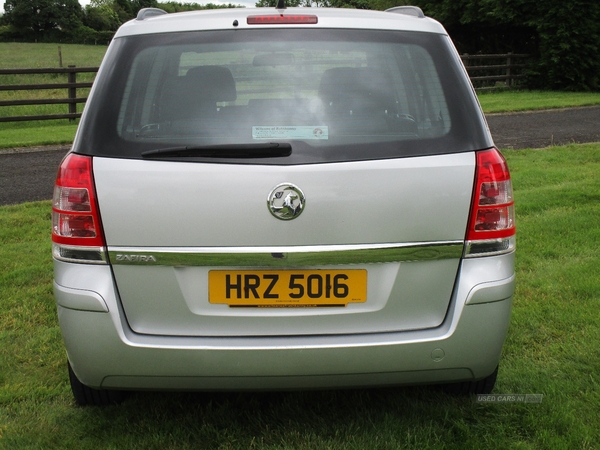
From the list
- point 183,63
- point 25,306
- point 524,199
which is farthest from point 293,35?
point 524,199

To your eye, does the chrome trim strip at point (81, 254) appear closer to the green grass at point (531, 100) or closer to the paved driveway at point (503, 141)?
the paved driveway at point (503, 141)

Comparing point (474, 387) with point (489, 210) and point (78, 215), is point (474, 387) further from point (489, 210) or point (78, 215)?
point (78, 215)

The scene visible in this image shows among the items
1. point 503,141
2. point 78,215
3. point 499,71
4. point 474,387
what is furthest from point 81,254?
point 499,71

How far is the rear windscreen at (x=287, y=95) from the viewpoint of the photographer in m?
2.60

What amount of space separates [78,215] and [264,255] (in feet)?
2.23

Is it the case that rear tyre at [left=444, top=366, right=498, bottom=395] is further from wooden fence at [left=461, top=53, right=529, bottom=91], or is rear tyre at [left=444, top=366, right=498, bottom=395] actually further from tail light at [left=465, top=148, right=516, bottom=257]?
wooden fence at [left=461, top=53, right=529, bottom=91]

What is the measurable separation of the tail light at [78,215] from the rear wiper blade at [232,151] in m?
0.25

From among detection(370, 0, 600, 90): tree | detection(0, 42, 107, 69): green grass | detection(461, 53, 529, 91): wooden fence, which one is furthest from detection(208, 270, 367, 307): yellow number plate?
detection(0, 42, 107, 69): green grass

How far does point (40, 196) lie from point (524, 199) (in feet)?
16.7

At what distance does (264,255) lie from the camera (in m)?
2.51

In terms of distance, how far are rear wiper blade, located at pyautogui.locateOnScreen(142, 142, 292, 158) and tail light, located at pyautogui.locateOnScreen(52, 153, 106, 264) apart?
0.25m

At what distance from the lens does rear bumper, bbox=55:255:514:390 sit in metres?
2.57

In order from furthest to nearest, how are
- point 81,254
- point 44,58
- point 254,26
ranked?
point 44,58 < point 254,26 < point 81,254

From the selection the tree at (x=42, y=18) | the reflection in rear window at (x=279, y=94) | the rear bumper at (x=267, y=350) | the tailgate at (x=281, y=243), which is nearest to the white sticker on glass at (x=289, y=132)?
the reflection in rear window at (x=279, y=94)
